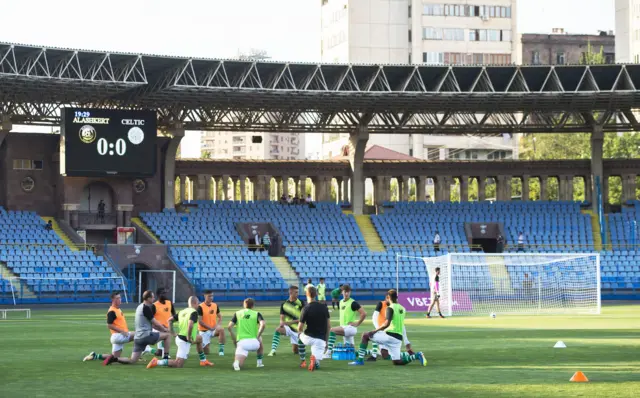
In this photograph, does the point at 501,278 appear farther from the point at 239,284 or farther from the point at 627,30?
the point at 627,30

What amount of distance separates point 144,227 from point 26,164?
7.31 m

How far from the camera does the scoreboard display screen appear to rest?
5828 centimetres

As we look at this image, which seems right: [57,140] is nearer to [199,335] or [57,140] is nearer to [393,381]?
[199,335]

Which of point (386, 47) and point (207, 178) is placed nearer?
point (207, 178)

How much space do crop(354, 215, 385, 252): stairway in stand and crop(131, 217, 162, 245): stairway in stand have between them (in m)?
12.0

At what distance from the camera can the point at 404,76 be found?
61.3 meters

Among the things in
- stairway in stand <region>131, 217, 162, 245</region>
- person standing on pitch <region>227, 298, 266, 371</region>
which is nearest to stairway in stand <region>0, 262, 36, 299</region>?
stairway in stand <region>131, 217, 162, 245</region>

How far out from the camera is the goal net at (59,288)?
5150cm

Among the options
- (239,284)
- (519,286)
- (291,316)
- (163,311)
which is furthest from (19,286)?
(291,316)

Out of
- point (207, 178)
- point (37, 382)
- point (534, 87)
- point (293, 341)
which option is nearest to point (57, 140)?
point (207, 178)

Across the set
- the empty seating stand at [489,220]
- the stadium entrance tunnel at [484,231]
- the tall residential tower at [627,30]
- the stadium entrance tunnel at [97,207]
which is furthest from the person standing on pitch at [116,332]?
the tall residential tower at [627,30]

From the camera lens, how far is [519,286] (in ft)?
171

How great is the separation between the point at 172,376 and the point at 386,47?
347 feet

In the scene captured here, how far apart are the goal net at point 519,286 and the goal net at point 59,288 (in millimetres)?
15108
